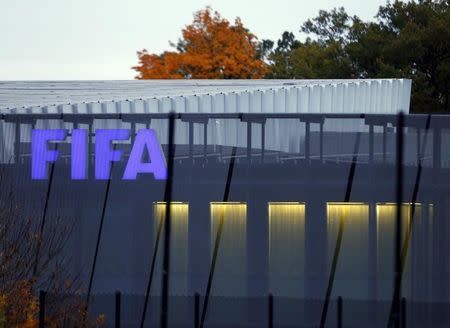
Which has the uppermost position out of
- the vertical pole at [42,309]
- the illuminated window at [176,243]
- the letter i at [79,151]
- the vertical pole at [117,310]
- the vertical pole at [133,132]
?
the vertical pole at [133,132]

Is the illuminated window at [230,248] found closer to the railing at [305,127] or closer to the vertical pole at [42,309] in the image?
the railing at [305,127]

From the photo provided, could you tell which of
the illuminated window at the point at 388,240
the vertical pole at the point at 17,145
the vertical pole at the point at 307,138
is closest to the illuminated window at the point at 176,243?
the vertical pole at the point at 307,138

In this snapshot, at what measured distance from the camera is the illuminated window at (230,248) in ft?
112

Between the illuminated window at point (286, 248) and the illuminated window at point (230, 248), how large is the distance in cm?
59

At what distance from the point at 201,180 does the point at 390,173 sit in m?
4.06

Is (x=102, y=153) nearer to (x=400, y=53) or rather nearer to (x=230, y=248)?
(x=230, y=248)

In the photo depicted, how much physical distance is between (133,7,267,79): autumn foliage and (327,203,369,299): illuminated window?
264 ft

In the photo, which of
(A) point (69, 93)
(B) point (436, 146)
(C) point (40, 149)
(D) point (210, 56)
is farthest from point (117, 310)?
(D) point (210, 56)

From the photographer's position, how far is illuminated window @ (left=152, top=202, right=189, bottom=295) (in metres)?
33.9

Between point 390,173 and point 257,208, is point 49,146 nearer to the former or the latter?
point 257,208

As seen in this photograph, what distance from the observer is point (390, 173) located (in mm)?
34094

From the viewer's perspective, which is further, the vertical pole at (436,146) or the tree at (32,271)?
the vertical pole at (436,146)

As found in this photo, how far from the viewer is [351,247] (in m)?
33.9

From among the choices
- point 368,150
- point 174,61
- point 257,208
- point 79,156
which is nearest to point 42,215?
point 79,156
